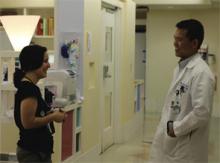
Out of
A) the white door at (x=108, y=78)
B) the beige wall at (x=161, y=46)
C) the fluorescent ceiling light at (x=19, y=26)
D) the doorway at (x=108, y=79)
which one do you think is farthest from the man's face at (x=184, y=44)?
the beige wall at (x=161, y=46)

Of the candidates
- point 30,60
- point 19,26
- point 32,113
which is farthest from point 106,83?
point 32,113

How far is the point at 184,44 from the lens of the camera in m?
2.22

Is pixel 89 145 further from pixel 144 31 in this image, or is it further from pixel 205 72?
pixel 144 31

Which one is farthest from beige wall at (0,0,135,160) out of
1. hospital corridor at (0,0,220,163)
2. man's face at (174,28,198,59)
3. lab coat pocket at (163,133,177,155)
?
man's face at (174,28,198,59)

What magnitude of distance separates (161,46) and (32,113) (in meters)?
7.09

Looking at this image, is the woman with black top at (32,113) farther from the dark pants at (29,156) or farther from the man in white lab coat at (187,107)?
the man in white lab coat at (187,107)

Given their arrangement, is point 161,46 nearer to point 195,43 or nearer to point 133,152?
point 133,152

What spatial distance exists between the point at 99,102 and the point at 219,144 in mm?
1916

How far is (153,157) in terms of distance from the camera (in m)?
2.34

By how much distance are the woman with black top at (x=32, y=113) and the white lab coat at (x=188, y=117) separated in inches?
24.8

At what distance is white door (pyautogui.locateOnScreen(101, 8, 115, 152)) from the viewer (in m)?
5.40

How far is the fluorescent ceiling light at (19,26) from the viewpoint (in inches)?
157

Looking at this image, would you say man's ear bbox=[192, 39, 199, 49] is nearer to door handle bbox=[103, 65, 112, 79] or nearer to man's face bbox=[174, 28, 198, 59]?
man's face bbox=[174, 28, 198, 59]

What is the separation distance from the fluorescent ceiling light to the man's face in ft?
6.87
